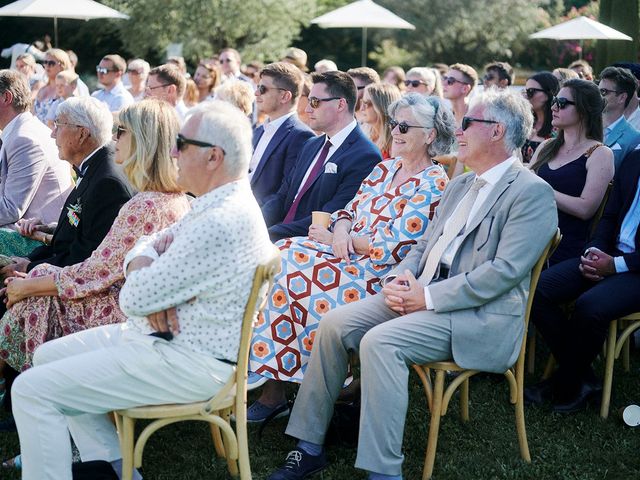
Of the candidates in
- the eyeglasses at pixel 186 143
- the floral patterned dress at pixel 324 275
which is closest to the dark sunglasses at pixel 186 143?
the eyeglasses at pixel 186 143

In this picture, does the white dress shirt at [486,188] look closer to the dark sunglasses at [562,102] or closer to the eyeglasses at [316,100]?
the dark sunglasses at [562,102]

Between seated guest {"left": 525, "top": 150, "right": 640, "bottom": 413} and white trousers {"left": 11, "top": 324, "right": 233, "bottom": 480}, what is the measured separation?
2.08 metres

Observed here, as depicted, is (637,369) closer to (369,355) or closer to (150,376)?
(369,355)

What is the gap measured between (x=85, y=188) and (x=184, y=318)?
1.34m

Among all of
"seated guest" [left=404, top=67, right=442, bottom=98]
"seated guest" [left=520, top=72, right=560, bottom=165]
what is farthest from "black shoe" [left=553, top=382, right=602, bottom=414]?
"seated guest" [left=404, top=67, right=442, bottom=98]

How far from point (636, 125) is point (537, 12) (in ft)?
102

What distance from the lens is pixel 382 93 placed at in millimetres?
5559

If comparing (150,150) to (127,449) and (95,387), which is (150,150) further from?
(127,449)

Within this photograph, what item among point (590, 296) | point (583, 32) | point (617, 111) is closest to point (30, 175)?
point (590, 296)

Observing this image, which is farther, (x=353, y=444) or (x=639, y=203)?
(x=639, y=203)

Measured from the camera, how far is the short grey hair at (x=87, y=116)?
4430 mm

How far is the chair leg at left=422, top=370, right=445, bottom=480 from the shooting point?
3.68 metres

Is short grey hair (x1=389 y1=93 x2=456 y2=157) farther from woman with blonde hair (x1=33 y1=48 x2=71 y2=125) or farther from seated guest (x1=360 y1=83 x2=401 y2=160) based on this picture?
woman with blonde hair (x1=33 y1=48 x2=71 y2=125)

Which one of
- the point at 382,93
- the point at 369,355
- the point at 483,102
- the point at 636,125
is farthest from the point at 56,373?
the point at 636,125
